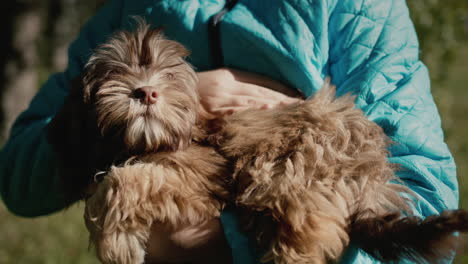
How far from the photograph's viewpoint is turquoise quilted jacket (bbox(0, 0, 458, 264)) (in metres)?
2.40

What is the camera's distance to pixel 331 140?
2023 mm

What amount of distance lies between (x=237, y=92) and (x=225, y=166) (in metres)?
0.48

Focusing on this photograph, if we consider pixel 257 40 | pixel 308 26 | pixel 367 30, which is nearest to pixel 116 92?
pixel 257 40

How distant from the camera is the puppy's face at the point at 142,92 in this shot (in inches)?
82.3

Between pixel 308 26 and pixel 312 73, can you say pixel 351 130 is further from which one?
pixel 308 26

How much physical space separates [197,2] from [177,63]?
1.80ft

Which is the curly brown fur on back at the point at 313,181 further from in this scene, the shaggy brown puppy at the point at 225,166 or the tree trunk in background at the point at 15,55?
the tree trunk in background at the point at 15,55

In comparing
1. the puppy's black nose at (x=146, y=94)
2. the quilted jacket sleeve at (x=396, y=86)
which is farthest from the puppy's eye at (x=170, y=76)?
the quilted jacket sleeve at (x=396, y=86)

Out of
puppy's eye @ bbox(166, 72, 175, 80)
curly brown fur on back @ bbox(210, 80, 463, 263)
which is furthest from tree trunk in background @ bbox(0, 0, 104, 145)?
curly brown fur on back @ bbox(210, 80, 463, 263)

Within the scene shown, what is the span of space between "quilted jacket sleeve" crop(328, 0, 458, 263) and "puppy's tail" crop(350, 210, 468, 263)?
14.2 inches

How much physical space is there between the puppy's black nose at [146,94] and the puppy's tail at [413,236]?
0.88 metres

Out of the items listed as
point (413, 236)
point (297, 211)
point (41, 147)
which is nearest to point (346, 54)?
point (297, 211)

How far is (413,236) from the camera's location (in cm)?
173

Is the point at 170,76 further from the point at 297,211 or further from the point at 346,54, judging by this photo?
the point at 346,54
